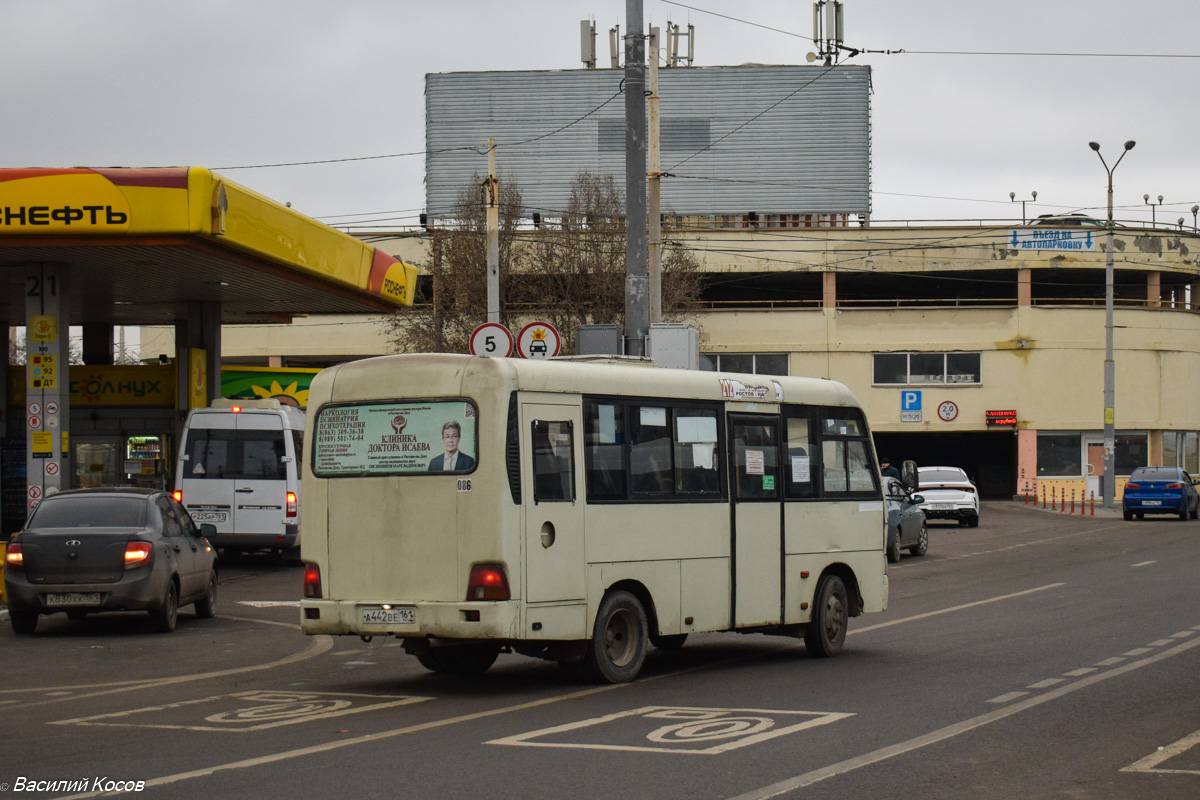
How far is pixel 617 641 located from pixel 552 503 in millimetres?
1414

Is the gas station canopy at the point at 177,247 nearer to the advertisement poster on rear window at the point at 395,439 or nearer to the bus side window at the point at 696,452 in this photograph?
the advertisement poster on rear window at the point at 395,439

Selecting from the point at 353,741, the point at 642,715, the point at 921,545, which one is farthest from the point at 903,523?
the point at 353,741

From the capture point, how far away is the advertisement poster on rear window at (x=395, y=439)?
10922 millimetres

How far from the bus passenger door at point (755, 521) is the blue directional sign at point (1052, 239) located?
46.4 m

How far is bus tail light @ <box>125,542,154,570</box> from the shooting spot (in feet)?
51.3

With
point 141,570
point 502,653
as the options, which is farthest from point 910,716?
point 141,570

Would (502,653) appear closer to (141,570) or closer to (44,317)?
(141,570)

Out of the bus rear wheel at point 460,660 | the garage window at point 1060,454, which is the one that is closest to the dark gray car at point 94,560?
the bus rear wheel at point 460,660

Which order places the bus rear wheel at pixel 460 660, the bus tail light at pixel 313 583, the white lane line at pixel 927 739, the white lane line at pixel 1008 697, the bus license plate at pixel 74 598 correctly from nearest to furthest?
the white lane line at pixel 927 739 → the white lane line at pixel 1008 697 → the bus tail light at pixel 313 583 → the bus rear wheel at pixel 460 660 → the bus license plate at pixel 74 598

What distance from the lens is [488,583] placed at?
10.6m

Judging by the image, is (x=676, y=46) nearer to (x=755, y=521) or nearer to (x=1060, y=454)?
(x=1060, y=454)

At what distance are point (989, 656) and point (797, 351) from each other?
4422 cm

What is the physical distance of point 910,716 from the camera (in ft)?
32.0

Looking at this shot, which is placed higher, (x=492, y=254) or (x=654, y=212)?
(x=654, y=212)
